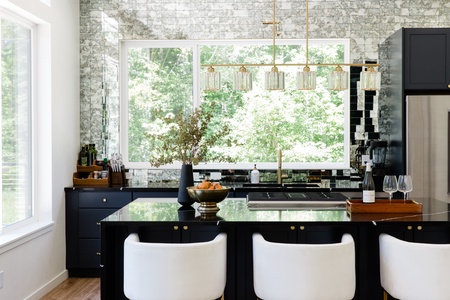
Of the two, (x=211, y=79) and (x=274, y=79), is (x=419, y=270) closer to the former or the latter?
(x=274, y=79)

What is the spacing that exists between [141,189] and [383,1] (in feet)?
10.7

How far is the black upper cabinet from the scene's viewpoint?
5320 mm

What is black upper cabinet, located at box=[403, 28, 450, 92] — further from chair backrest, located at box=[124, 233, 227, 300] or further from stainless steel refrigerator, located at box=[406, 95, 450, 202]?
chair backrest, located at box=[124, 233, 227, 300]

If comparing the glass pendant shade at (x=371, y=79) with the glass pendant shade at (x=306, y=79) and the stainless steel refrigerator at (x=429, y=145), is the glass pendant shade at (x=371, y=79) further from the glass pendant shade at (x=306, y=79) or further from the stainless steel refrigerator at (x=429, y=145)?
the stainless steel refrigerator at (x=429, y=145)

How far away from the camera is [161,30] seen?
Answer: 6.05 metres

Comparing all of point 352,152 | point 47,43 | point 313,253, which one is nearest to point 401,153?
point 352,152

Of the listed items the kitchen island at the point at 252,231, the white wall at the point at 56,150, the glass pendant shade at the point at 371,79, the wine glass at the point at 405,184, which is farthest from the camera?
the white wall at the point at 56,150

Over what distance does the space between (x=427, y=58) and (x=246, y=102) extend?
1.93m

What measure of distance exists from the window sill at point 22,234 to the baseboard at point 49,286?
1.58ft

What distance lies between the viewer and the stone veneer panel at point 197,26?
5.95 m

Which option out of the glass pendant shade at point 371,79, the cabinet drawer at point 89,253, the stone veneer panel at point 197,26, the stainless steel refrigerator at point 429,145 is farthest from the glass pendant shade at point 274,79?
the cabinet drawer at point 89,253

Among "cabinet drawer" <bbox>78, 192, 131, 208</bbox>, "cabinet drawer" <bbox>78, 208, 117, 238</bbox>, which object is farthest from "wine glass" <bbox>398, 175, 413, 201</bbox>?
"cabinet drawer" <bbox>78, 208, 117, 238</bbox>

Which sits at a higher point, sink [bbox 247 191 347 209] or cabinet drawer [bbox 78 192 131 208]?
sink [bbox 247 191 347 209]

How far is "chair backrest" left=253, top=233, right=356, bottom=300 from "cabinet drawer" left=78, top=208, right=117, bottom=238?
113 inches
